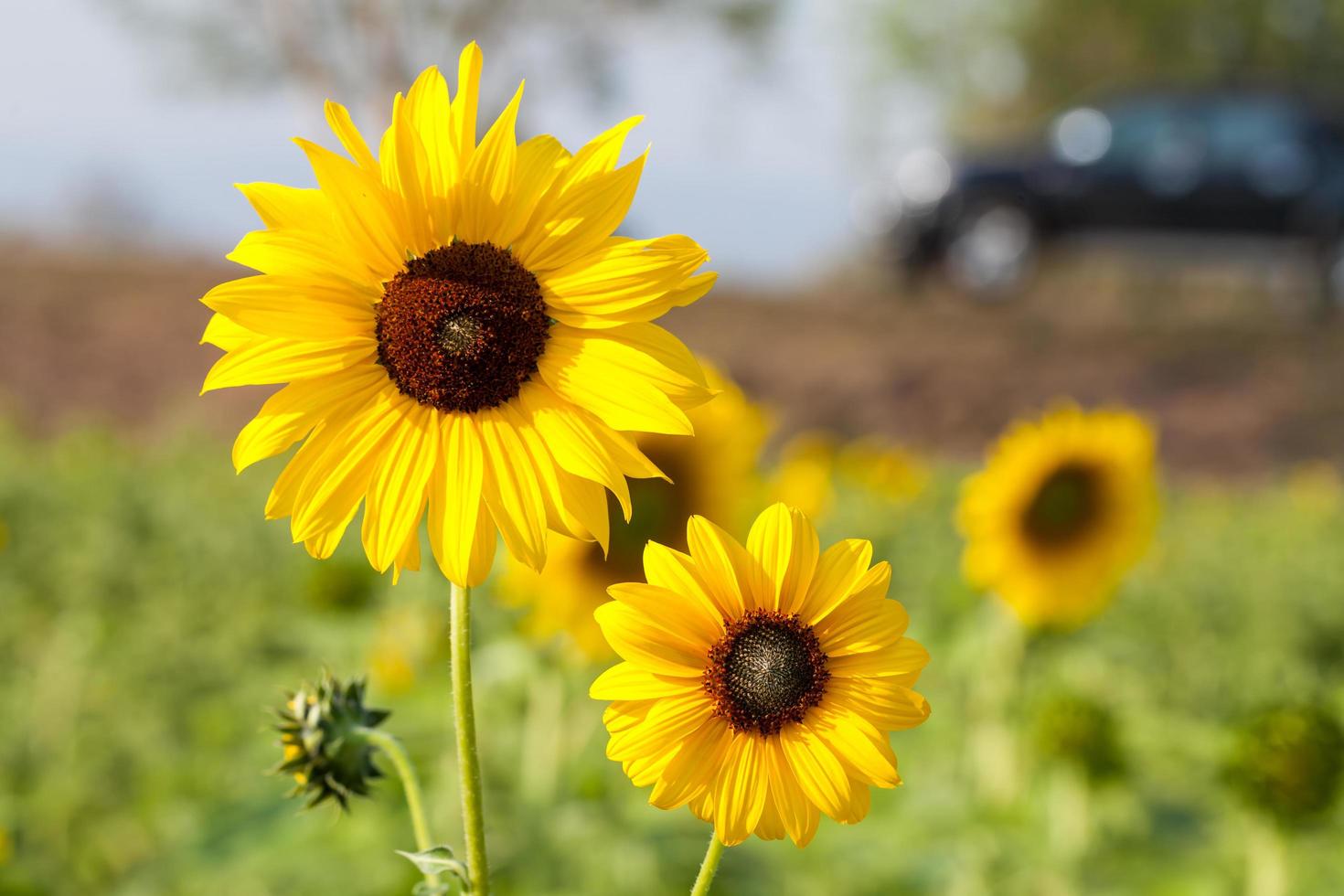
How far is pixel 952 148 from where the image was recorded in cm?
1645

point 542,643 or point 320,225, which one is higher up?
point 320,225

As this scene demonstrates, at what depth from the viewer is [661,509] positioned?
2.59 m

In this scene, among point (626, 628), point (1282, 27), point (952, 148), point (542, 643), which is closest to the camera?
point (626, 628)

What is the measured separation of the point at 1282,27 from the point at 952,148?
42.0ft

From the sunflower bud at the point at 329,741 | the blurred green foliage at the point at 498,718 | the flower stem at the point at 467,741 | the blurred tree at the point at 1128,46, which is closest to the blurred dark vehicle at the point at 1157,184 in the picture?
the blurred green foliage at the point at 498,718

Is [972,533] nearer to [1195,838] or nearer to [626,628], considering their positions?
[1195,838]

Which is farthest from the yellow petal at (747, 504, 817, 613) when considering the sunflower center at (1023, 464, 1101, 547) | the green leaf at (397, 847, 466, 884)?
the sunflower center at (1023, 464, 1101, 547)

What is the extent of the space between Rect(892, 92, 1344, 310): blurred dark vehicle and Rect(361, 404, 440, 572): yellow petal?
50.0 feet

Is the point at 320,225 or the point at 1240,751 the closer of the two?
the point at 320,225

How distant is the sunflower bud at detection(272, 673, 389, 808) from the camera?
1.10m

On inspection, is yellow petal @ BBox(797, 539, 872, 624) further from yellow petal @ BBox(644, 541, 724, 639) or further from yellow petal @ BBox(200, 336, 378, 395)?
yellow petal @ BBox(200, 336, 378, 395)

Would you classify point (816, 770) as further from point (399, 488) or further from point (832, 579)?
point (399, 488)

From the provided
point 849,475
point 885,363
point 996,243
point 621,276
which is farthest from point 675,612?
point 996,243

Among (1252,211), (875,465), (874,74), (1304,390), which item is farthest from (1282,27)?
(875,465)
